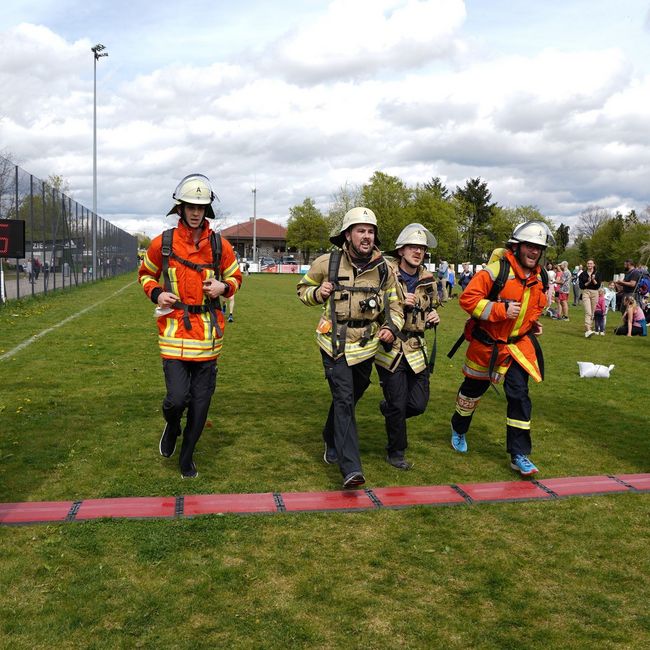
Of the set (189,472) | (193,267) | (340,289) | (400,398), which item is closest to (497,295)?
(400,398)

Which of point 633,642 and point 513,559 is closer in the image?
point 633,642

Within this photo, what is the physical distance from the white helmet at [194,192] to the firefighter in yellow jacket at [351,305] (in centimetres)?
93

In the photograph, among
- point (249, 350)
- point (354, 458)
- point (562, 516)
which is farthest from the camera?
point (249, 350)

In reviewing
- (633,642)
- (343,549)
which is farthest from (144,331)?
(633,642)

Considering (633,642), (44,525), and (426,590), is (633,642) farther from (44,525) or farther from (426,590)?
(44,525)

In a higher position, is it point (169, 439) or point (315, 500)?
point (169, 439)

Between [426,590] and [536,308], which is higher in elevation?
[536,308]

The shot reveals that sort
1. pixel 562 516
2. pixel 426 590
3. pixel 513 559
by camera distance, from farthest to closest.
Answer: pixel 562 516
pixel 513 559
pixel 426 590

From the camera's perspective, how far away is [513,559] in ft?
13.4

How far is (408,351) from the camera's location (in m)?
5.70

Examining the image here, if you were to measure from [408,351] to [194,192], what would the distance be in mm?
2083

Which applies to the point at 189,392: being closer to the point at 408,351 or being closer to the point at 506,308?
the point at 408,351

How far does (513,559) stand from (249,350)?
888cm

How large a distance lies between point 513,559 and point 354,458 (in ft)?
4.63
